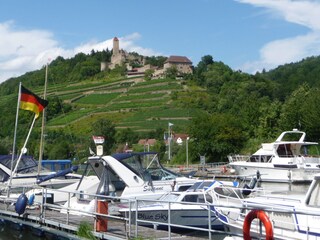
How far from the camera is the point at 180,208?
16.0m

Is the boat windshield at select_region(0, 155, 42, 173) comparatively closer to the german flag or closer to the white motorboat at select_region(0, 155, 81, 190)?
the white motorboat at select_region(0, 155, 81, 190)

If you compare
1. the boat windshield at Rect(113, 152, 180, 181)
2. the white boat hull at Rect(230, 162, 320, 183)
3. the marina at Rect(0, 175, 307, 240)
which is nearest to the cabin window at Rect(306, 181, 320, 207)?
the marina at Rect(0, 175, 307, 240)

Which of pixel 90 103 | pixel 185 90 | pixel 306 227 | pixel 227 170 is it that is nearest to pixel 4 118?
pixel 90 103

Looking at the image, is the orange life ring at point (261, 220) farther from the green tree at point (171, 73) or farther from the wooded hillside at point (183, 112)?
the green tree at point (171, 73)

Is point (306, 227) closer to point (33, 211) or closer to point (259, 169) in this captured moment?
point (33, 211)

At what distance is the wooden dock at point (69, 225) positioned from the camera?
13.9 m

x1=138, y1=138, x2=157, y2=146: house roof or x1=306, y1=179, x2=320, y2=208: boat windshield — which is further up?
x1=138, y1=138, x2=157, y2=146: house roof

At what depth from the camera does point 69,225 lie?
1619 cm

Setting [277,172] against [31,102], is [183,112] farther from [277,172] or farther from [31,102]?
[31,102]

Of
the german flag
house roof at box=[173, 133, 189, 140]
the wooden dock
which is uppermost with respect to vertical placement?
house roof at box=[173, 133, 189, 140]

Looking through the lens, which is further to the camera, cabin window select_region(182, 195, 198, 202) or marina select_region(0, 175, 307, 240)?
cabin window select_region(182, 195, 198, 202)

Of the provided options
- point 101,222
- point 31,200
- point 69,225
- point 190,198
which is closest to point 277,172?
point 31,200

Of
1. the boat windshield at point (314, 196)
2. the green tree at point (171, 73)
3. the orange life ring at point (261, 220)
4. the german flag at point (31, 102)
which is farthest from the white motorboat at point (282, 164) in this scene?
the green tree at point (171, 73)

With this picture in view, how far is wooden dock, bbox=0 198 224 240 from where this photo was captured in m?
13.9
